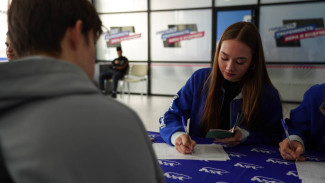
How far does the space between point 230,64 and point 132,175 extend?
1219 mm

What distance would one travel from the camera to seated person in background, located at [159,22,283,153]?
4.99 feet

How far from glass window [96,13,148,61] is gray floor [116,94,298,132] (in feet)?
4.14

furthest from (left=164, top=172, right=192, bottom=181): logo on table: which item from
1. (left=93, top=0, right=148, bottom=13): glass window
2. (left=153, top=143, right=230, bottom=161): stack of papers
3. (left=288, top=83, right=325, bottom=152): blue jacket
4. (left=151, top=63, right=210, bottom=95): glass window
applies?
(left=93, top=0, right=148, bottom=13): glass window

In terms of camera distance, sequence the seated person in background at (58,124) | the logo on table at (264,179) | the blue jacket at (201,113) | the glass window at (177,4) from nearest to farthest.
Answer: the seated person in background at (58,124) → the logo on table at (264,179) → the blue jacket at (201,113) → the glass window at (177,4)

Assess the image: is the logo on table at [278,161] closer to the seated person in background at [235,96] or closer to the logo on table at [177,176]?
the seated person in background at [235,96]

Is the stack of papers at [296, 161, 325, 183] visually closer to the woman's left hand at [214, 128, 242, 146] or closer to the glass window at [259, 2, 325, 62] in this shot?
the woman's left hand at [214, 128, 242, 146]

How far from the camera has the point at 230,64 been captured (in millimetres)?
1531

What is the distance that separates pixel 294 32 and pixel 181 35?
2.63 metres

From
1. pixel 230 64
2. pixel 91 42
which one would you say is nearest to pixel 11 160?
pixel 91 42

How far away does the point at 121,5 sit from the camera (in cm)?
732

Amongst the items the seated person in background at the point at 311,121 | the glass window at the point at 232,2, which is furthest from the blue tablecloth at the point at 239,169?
the glass window at the point at 232,2

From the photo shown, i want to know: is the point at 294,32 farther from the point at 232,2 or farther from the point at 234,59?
the point at 234,59

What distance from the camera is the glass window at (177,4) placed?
6.38 metres

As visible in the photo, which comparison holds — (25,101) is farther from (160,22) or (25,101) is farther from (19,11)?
(160,22)
